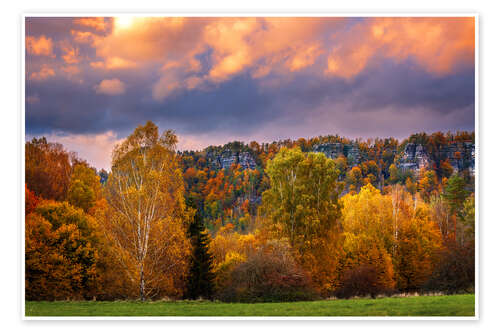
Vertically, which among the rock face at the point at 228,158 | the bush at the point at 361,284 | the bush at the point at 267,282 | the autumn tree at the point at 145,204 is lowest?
the bush at the point at 361,284

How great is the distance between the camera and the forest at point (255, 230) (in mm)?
13102

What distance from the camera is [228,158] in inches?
781

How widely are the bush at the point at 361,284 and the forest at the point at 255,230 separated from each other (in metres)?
0.05

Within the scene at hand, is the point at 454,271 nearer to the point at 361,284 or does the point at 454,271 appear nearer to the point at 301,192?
the point at 361,284

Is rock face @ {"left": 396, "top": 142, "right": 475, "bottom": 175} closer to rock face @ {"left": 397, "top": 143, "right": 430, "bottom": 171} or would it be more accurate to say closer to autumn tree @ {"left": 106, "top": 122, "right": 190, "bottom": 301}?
rock face @ {"left": 397, "top": 143, "right": 430, "bottom": 171}

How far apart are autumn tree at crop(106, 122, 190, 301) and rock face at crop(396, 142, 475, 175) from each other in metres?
8.57

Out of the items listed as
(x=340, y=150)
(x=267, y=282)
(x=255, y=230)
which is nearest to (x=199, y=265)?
(x=255, y=230)

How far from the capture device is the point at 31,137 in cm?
1116

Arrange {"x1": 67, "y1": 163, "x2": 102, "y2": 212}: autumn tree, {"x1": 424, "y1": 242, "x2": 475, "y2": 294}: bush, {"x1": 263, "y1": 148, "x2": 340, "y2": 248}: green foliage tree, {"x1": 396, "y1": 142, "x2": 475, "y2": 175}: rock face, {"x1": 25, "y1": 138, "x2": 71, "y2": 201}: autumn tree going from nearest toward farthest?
{"x1": 396, "y1": 142, "x2": 475, "y2": 175}: rock face → {"x1": 25, "y1": 138, "x2": 71, "y2": 201}: autumn tree → {"x1": 424, "y1": 242, "x2": 475, "y2": 294}: bush → {"x1": 263, "y1": 148, "x2": 340, "y2": 248}: green foliage tree → {"x1": 67, "y1": 163, "x2": 102, "y2": 212}: autumn tree

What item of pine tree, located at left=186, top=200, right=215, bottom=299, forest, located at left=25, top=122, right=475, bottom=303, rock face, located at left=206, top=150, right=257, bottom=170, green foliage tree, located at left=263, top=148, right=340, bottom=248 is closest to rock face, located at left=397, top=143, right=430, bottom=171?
forest, located at left=25, top=122, right=475, bottom=303

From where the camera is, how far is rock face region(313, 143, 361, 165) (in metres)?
16.8
